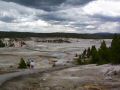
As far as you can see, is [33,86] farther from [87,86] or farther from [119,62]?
[119,62]

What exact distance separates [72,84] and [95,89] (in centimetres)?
286

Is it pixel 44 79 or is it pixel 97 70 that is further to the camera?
pixel 97 70

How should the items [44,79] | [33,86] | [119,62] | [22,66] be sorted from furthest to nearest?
[22,66] → [119,62] → [44,79] → [33,86]

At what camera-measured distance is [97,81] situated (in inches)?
1133

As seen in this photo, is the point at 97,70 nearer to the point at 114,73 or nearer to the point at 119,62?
the point at 114,73

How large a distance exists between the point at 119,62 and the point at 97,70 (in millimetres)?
6073

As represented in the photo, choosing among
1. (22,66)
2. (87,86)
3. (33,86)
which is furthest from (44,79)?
(22,66)

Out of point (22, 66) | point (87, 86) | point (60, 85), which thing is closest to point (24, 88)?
point (60, 85)

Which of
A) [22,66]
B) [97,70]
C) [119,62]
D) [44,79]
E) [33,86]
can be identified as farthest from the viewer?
[22,66]

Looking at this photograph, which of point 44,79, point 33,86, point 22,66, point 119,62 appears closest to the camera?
point 33,86

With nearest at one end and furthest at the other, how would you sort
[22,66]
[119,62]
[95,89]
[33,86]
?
[95,89], [33,86], [119,62], [22,66]

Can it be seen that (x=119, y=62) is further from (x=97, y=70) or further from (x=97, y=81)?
(x=97, y=81)

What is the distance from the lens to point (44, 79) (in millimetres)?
30984

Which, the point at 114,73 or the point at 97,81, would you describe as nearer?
the point at 97,81
